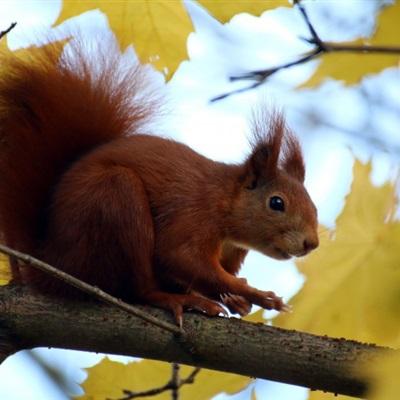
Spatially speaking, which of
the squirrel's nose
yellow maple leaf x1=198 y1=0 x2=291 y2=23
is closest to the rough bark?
the squirrel's nose

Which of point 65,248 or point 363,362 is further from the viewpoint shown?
point 65,248

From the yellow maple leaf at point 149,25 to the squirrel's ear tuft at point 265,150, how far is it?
339 mm

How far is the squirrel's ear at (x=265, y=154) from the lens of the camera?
2479 millimetres

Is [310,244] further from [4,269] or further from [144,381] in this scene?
[4,269]

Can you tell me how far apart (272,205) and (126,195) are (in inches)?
20.7

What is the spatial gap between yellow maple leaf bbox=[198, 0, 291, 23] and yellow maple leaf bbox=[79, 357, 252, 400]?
975 millimetres

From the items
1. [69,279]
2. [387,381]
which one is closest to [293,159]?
[69,279]

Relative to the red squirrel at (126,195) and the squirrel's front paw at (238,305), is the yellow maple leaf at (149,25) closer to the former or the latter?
the red squirrel at (126,195)

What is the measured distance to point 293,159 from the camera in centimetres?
264

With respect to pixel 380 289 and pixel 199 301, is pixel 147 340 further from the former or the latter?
pixel 380 289

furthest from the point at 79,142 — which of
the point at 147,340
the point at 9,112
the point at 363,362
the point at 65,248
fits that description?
the point at 363,362

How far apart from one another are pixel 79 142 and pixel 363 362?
3.46 ft

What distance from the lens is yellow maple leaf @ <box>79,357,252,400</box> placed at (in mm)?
2107

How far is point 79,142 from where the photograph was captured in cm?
232
